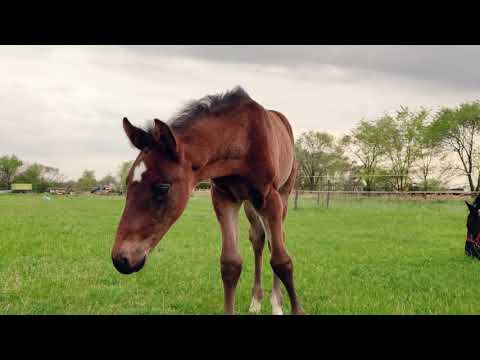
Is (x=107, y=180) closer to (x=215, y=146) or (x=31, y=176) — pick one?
(x=31, y=176)

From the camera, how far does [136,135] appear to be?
306cm

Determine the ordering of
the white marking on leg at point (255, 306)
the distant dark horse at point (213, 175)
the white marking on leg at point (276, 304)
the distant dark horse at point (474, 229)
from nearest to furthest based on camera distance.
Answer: the distant dark horse at point (213, 175), the white marking on leg at point (276, 304), the white marking on leg at point (255, 306), the distant dark horse at point (474, 229)

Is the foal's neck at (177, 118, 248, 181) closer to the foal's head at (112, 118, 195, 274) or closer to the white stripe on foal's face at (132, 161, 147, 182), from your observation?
the foal's head at (112, 118, 195, 274)

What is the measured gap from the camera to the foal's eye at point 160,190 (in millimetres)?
2959

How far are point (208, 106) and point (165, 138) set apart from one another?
0.80 metres

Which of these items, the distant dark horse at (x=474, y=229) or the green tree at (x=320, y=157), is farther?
the green tree at (x=320, y=157)

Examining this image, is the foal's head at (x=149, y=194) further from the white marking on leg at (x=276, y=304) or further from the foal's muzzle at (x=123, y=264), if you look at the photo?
the white marking on leg at (x=276, y=304)

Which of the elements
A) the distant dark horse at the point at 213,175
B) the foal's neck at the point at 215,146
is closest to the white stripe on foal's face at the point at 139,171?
the distant dark horse at the point at 213,175

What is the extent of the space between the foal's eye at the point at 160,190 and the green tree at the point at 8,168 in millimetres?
64077

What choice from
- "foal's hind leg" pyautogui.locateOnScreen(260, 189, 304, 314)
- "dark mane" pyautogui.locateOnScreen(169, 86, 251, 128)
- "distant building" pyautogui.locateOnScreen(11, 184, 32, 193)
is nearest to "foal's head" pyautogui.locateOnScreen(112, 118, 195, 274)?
"dark mane" pyautogui.locateOnScreen(169, 86, 251, 128)

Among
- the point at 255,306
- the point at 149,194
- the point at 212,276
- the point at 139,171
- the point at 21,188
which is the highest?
the point at 139,171

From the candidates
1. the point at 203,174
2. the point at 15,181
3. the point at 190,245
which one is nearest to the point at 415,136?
the point at 190,245

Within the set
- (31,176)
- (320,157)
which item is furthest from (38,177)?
(320,157)
